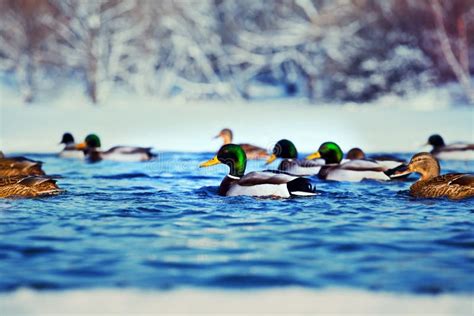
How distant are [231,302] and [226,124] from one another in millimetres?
7341

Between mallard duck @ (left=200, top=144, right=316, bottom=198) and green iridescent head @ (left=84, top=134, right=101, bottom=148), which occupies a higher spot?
green iridescent head @ (left=84, top=134, right=101, bottom=148)

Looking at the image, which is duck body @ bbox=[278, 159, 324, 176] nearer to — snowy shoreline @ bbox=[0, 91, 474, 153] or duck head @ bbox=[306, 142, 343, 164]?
duck head @ bbox=[306, 142, 343, 164]

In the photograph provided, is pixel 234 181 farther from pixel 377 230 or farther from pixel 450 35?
pixel 450 35

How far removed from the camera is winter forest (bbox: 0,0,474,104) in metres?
13.2

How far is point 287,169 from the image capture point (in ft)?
22.1

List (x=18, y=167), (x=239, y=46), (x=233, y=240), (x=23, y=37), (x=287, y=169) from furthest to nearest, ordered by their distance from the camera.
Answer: (x=239, y=46), (x=23, y=37), (x=287, y=169), (x=18, y=167), (x=233, y=240)

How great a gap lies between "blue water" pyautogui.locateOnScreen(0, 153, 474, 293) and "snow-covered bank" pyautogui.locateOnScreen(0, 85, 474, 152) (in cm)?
319

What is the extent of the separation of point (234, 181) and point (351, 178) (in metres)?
1.17

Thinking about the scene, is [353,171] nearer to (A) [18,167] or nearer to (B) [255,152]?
(B) [255,152]

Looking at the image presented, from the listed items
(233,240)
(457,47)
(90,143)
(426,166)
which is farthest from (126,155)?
(457,47)

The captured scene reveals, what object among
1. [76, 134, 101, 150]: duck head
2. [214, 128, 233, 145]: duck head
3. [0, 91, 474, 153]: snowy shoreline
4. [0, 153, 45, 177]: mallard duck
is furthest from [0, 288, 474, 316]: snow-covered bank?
[214, 128, 233, 145]: duck head

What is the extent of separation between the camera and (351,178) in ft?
20.6

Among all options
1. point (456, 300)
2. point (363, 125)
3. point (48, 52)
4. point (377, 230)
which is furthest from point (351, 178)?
point (48, 52)

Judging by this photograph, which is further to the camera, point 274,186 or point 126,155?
point 126,155
